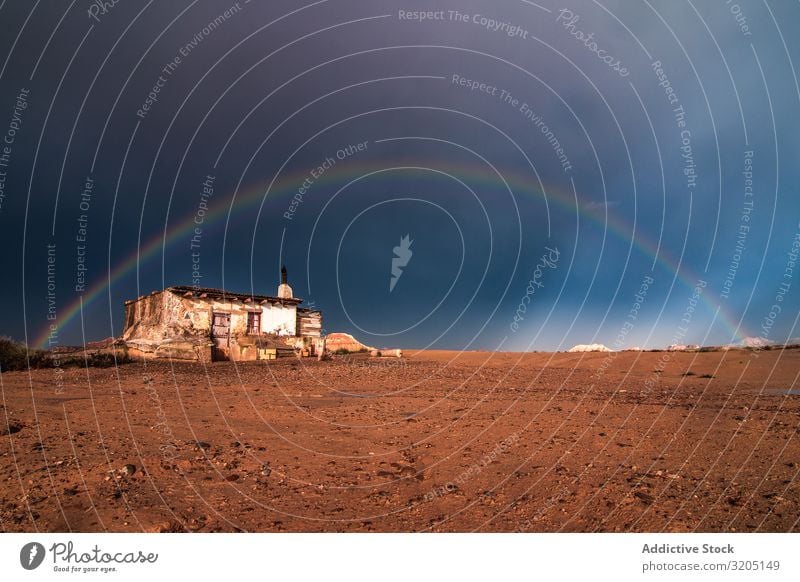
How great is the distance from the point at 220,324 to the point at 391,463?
30.0 meters

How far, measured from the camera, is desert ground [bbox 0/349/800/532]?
206 inches

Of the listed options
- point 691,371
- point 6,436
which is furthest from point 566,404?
point 691,371

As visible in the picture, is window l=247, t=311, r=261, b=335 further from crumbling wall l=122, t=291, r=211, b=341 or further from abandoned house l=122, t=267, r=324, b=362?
crumbling wall l=122, t=291, r=211, b=341

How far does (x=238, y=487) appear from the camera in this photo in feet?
19.9

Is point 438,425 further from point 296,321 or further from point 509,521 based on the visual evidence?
point 296,321

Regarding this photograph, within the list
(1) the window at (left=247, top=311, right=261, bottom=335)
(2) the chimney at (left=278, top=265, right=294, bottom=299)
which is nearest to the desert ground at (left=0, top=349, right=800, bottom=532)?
(1) the window at (left=247, top=311, right=261, bottom=335)

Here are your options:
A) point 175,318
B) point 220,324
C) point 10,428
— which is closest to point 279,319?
point 220,324

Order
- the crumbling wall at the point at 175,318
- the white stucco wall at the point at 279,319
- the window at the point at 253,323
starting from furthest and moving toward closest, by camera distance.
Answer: the white stucco wall at the point at 279,319
the window at the point at 253,323
the crumbling wall at the point at 175,318

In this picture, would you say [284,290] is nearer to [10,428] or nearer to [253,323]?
[253,323]

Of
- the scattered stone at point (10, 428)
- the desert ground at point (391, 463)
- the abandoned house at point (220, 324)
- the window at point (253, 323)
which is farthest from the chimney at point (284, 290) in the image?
the scattered stone at point (10, 428)

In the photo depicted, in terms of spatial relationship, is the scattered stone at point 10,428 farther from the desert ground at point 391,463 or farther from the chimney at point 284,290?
the chimney at point 284,290

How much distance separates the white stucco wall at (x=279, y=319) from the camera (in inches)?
1442

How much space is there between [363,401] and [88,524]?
9.04 meters

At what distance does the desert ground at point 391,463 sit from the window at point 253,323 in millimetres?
21377
